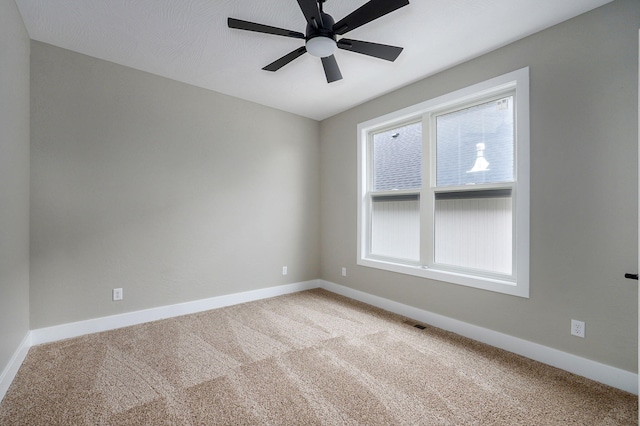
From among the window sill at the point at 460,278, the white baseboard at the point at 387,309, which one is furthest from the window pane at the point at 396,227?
the white baseboard at the point at 387,309

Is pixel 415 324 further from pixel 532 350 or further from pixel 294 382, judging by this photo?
pixel 294 382

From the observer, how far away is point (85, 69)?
2746 millimetres

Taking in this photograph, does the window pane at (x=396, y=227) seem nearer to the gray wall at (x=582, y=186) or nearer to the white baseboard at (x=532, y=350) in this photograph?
the white baseboard at (x=532, y=350)

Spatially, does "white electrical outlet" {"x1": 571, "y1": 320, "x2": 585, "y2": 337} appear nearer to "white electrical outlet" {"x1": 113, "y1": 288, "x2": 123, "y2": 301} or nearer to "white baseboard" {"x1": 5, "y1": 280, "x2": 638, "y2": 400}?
"white baseboard" {"x1": 5, "y1": 280, "x2": 638, "y2": 400}

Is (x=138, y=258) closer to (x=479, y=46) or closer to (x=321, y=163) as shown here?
(x=321, y=163)

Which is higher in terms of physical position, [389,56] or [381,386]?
[389,56]

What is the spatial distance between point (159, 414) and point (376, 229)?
2970 millimetres

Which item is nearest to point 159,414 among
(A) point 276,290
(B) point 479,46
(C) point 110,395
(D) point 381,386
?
(C) point 110,395

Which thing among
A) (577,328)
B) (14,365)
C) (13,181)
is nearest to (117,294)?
(14,365)

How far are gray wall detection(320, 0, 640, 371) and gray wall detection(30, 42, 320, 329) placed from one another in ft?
8.74

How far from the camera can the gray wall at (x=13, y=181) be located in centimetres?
184

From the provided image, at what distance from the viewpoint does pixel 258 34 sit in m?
2.38

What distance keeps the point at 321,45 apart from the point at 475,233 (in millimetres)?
2241

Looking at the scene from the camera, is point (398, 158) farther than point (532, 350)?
Yes
